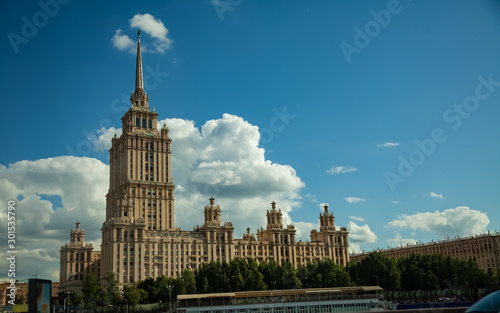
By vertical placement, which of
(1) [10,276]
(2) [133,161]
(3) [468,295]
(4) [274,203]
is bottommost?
(3) [468,295]

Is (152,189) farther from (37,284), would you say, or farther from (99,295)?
(37,284)

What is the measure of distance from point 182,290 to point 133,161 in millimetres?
66850

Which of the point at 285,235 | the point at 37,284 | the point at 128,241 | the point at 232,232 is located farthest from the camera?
the point at 285,235

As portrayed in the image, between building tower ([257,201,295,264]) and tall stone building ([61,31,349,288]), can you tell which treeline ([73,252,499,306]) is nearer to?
tall stone building ([61,31,349,288])

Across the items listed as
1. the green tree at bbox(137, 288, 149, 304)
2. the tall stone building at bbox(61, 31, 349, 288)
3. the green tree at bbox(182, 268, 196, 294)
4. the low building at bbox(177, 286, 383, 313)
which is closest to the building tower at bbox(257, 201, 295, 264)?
the tall stone building at bbox(61, 31, 349, 288)

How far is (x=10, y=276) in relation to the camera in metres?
52.6

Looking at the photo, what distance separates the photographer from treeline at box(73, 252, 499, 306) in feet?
444

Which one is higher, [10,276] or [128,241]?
[128,241]

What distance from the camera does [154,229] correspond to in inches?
→ 7067

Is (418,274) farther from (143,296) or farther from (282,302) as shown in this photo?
(143,296)

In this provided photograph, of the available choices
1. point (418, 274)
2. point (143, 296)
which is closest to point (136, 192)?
point (143, 296)

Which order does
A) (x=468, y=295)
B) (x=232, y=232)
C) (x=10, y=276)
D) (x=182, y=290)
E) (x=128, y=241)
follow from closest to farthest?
(x=10, y=276) → (x=182, y=290) → (x=468, y=295) → (x=128, y=241) → (x=232, y=232)

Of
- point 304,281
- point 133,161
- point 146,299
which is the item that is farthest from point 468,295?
point 133,161

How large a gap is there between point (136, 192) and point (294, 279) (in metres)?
67.6
